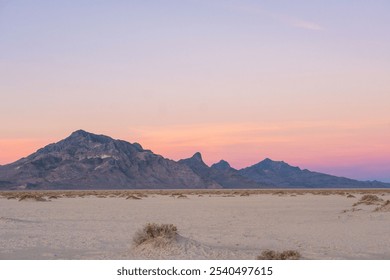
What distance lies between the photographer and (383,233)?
23359 mm

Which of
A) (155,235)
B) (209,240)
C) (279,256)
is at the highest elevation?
(155,235)

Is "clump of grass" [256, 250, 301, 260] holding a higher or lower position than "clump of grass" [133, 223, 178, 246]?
lower

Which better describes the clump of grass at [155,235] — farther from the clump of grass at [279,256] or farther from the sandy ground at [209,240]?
the clump of grass at [279,256]

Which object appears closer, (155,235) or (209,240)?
(155,235)

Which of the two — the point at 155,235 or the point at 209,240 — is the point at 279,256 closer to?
the point at 155,235

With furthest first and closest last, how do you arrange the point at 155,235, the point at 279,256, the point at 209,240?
the point at 209,240
the point at 155,235
the point at 279,256

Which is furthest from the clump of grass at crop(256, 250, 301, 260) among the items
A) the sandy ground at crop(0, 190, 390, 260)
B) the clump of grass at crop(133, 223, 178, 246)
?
the clump of grass at crop(133, 223, 178, 246)

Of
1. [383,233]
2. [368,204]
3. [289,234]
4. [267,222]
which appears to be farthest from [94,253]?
[368,204]

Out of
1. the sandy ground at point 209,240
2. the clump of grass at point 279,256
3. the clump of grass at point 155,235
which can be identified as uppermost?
the clump of grass at point 155,235

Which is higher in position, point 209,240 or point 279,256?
point 279,256

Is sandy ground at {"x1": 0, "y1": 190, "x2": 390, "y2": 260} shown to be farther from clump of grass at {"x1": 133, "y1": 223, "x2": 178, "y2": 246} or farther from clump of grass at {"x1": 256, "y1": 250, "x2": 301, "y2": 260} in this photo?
clump of grass at {"x1": 256, "y1": 250, "x2": 301, "y2": 260}

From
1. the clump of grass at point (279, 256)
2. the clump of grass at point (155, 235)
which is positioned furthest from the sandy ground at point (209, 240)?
the clump of grass at point (279, 256)

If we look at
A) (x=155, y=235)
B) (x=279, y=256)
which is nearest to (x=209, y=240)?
(x=155, y=235)
